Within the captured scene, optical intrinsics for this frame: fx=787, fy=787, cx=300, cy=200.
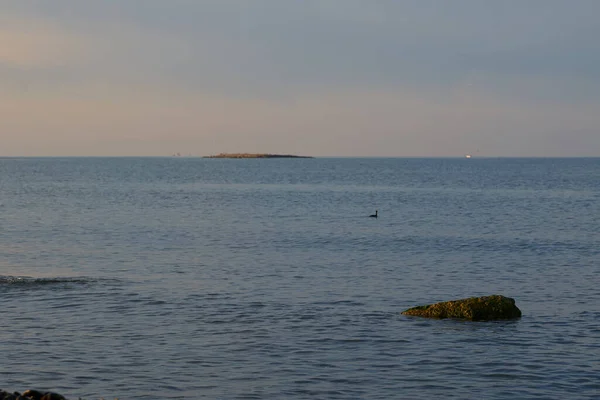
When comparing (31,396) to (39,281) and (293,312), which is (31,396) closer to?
(293,312)

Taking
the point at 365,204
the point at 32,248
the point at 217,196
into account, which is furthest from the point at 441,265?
the point at 217,196

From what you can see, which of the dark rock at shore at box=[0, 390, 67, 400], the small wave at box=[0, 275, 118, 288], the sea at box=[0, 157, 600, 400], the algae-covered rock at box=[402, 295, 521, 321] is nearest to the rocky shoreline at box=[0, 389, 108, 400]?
the dark rock at shore at box=[0, 390, 67, 400]

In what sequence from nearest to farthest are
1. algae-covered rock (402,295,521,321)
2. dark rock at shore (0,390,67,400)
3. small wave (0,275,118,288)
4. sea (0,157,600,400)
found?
dark rock at shore (0,390,67,400) → sea (0,157,600,400) → algae-covered rock (402,295,521,321) → small wave (0,275,118,288)

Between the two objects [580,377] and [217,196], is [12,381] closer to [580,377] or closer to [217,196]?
[580,377]

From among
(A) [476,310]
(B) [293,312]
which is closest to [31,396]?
(B) [293,312]

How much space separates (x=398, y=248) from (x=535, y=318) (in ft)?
58.8

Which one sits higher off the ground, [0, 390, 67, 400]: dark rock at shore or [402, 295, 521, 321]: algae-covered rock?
[0, 390, 67, 400]: dark rock at shore

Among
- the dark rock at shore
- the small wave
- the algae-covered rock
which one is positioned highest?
the dark rock at shore

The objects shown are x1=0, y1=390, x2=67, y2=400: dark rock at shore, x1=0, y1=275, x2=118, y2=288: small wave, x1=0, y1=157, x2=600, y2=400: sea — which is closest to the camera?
x1=0, y1=390, x2=67, y2=400: dark rock at shore

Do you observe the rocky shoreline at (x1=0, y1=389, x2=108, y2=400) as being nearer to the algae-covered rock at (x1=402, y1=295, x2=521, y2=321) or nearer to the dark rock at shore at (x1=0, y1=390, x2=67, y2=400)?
the dark rock at shore at (x1=0, y1=390, x2=67, y2=400)

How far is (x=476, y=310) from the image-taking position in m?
22.2

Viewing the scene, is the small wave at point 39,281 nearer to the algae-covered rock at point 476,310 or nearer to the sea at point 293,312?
the sea at point 293,312

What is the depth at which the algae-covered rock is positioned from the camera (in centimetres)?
2216

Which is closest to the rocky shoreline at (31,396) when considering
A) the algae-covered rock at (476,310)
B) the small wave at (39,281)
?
the algae-covered rock at (476,310)
